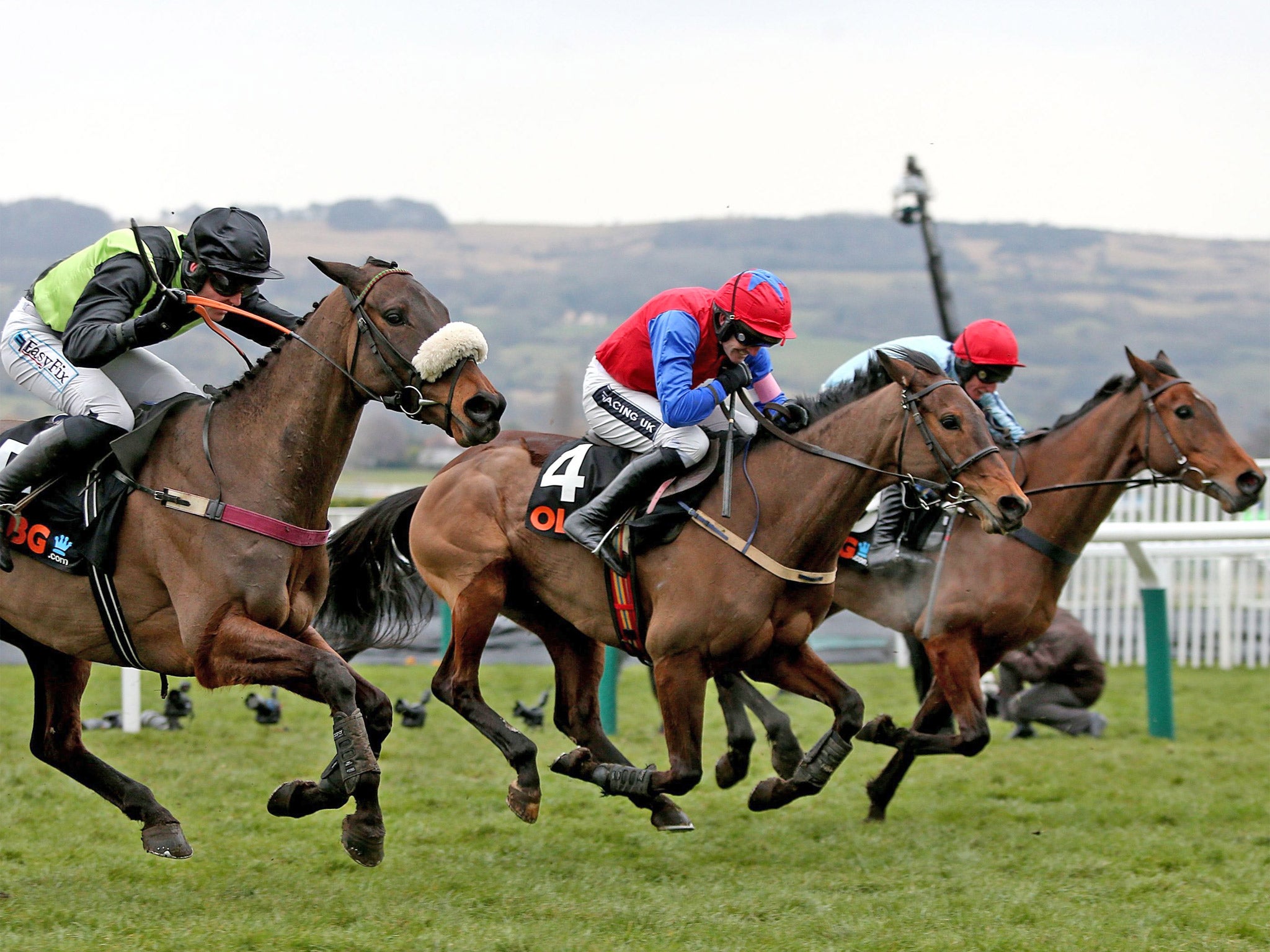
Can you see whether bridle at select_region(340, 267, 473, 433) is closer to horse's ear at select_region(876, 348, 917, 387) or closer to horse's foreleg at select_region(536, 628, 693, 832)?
horse's ear at select_region(876, 348, 917, 387)

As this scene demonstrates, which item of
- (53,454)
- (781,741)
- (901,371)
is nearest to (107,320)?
(53,454)

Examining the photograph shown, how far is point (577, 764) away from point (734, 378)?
1624mm

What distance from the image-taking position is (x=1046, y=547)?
6445 mm

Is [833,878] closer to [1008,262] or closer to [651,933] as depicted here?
[651,933]

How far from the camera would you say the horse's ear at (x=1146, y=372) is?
645 cm

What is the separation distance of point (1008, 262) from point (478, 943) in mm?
96630

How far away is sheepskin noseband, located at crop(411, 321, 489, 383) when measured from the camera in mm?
4367

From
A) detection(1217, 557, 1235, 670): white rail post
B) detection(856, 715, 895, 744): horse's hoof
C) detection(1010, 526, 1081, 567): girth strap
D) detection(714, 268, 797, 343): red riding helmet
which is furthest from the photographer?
detection(1217, 557, 1235, 670): white rail post

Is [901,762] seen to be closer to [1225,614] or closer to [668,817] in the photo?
[668,817]

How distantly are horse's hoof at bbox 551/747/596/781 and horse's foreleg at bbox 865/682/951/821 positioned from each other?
155 cm

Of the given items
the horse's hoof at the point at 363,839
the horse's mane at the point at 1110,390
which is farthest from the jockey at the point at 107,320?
the horse's mane at the point at 1110,390

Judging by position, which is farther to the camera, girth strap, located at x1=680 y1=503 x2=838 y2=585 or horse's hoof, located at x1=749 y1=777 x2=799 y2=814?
horse's hoof, located at x1=749 y1=777 x2=799 y2=814

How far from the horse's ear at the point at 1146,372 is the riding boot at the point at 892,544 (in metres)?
1.18

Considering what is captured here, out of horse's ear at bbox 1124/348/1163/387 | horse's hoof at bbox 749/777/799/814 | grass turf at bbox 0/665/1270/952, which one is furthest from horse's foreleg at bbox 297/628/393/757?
horse's ear at bbox 1124/348/1163/387
